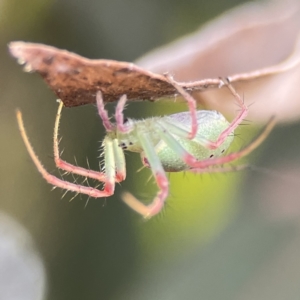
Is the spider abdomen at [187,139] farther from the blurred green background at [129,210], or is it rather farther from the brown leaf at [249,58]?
the blurred green background at [129,210]

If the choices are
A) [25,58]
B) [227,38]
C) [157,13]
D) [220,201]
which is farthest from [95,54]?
[25,58]

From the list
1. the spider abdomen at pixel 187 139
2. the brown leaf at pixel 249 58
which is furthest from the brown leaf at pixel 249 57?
the spider abdomen at pixel 187 139

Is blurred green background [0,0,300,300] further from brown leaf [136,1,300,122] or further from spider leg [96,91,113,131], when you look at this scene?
spider leg [96,91,113,131]

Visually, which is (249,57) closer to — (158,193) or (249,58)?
(249,58)

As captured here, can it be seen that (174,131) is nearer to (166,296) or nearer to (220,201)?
(220,201)

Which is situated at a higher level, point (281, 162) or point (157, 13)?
point (157, 13)

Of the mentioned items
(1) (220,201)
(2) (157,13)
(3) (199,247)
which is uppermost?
(2) (157,13)
